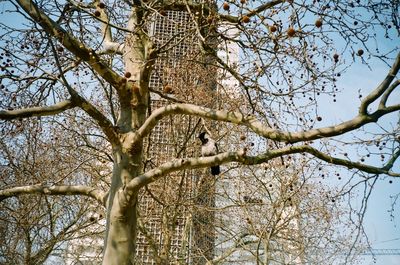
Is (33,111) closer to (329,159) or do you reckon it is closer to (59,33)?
(59,33)

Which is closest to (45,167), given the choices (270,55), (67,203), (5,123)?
(67,203)

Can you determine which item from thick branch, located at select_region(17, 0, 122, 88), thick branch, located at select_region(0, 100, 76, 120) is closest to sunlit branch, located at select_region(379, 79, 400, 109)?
thick branch, located at select_region(17, 0, 122, 88)

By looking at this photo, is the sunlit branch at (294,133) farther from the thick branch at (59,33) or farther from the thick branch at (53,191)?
the thick branch at (53,191)

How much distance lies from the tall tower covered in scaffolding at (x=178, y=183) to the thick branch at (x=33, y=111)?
239 centimetres

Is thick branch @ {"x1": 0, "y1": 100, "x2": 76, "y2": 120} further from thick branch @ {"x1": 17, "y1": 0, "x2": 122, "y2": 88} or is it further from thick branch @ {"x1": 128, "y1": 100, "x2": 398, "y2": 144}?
thick branch @ {"x1": 128, "y1": 100, "x2": 398, "y2": 144}

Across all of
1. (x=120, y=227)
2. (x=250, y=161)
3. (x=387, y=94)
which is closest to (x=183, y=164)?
(x=250, y=161)

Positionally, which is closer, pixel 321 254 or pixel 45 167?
pixel 45 167

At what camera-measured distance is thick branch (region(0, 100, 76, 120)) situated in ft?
12.3

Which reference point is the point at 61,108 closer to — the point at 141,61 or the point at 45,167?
the point at 141,61

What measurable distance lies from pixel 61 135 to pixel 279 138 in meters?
6.76

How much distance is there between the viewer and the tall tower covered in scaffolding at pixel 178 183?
6.91 metres

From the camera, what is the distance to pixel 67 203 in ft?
33.0

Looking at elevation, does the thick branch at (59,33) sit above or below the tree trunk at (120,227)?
above

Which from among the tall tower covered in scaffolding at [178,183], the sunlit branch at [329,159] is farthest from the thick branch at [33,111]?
the tall tower covered in scaffolding at [178,183]
